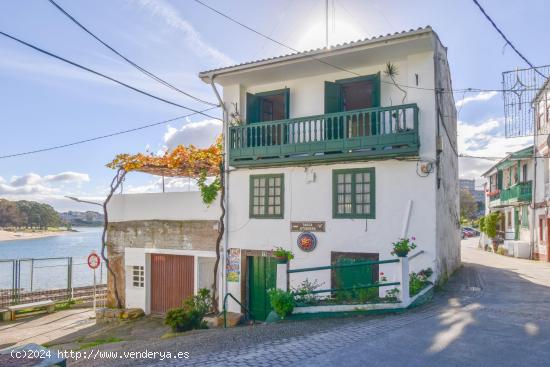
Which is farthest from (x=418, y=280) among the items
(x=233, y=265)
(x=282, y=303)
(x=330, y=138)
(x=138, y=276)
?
(x=138, y=276)

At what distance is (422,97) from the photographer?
11.0 metres

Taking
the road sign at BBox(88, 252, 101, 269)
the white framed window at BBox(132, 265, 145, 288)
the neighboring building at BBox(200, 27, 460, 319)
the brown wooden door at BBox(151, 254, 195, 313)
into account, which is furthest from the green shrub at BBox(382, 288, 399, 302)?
the road sign at BBox(88, 252, 101, 269)

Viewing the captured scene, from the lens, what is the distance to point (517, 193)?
23.7m

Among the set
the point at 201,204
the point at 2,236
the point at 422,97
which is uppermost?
the point at 422,97

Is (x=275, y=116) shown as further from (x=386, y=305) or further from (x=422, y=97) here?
(x=386, y=305)

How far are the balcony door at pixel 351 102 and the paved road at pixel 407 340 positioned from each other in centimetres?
482

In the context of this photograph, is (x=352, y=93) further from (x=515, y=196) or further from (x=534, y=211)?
(x=515, y=196)

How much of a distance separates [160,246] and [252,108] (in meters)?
5.57

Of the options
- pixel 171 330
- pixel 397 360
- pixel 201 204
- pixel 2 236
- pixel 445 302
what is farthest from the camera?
pixel 2 236

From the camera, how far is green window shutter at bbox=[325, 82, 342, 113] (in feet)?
40.3

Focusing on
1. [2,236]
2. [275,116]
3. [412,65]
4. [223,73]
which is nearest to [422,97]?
[412,65]

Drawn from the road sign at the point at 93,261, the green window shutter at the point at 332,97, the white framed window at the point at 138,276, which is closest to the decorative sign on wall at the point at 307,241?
the green window shutter at the point at 332,97

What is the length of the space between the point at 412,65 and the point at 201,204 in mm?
7538

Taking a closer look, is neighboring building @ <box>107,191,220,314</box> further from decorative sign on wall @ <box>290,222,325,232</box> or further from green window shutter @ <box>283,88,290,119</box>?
green window shutter @ <box>283,88,290,119</box>
